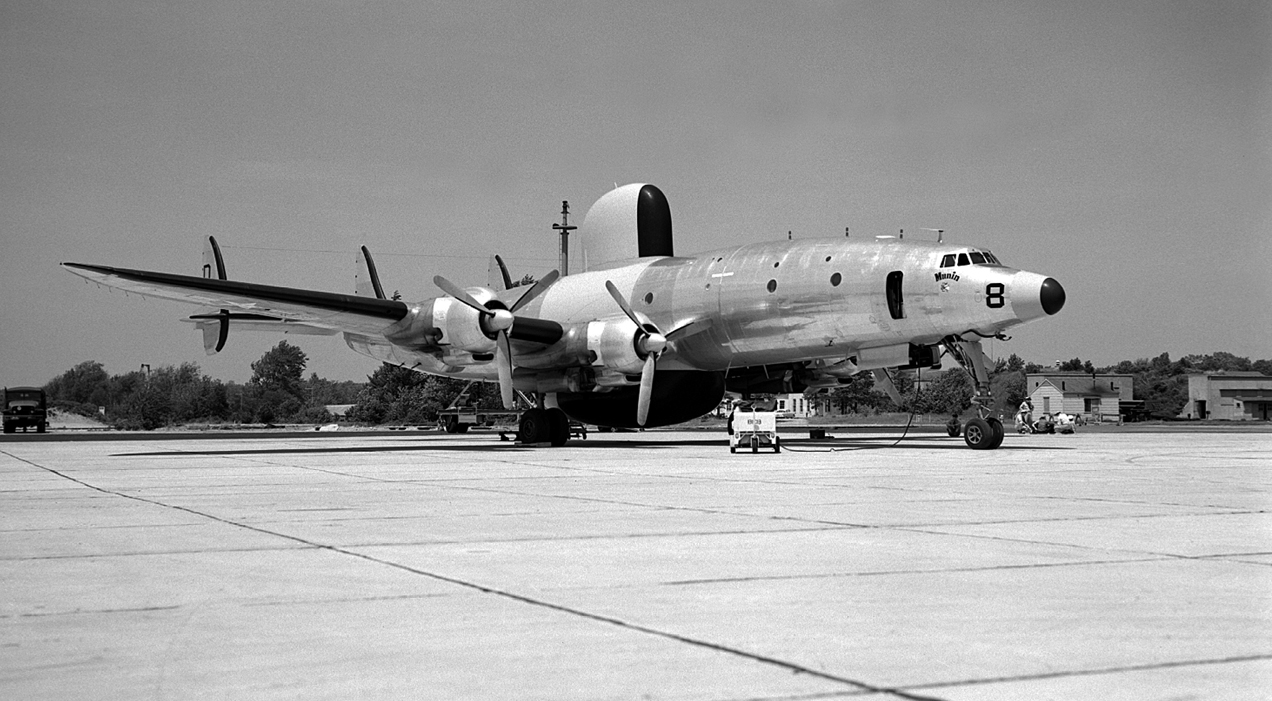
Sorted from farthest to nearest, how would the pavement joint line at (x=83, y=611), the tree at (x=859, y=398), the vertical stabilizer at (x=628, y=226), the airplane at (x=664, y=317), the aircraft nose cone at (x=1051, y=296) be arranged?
the tree at (x=859, y=398)
the vertical stabilizer at (x=628, y=226)
the airplane at (x=664, y=317)
the aircraft nose cone at (x=1051, y=296)
the pavement joint line at (x=83, y=611)

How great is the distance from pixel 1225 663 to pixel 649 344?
22.9m

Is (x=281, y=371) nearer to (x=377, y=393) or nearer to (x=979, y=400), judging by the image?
(x=377, y=393)

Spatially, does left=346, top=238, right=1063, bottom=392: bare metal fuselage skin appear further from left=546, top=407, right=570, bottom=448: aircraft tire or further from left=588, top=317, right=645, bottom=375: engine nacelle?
left=546, top=407, right=570, bottom=448: aircraft tire

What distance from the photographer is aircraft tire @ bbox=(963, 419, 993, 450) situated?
77.9ft

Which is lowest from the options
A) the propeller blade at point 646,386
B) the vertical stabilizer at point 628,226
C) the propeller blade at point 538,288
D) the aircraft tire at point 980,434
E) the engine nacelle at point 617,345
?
the aircraft tire at point 980,434

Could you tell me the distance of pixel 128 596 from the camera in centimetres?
561

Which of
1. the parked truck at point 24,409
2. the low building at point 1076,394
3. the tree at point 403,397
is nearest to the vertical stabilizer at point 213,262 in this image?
the parked truck at point 24,409

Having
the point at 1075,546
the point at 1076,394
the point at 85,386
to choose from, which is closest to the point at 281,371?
the point at 85,386

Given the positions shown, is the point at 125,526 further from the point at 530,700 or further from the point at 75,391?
the point at 75,391

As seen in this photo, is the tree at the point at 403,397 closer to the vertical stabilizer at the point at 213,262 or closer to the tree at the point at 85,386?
the vertical stabilizer at the point at 213,262

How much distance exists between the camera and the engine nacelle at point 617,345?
27.4 m

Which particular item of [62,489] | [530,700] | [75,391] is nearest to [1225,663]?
[530,700]

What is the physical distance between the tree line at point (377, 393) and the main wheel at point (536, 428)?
26348 mm

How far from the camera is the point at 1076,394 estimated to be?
323ft
